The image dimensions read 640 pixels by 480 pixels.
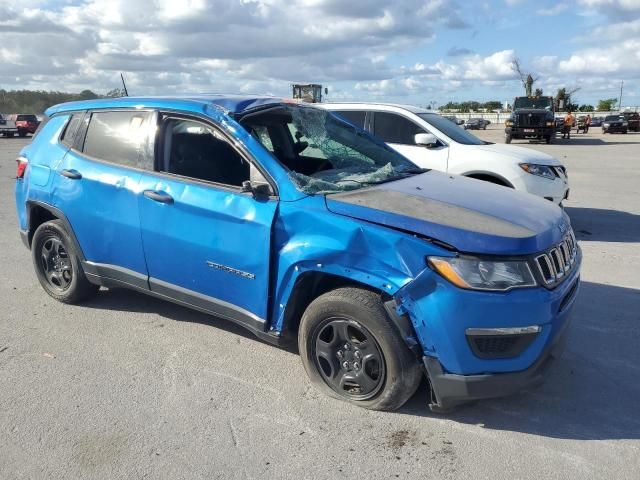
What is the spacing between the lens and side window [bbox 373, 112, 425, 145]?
324 inches

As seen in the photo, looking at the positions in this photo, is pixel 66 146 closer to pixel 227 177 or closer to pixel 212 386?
pixel 227 177

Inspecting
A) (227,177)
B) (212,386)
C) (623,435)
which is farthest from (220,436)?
(623,435)

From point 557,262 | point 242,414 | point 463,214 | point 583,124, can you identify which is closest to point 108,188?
point 242,414

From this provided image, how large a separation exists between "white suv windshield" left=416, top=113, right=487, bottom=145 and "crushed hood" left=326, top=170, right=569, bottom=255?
4.29 metres

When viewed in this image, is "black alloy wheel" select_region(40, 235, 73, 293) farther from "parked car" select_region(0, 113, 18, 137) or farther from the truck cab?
"parked car" select_region(0, 113, 18, 137)

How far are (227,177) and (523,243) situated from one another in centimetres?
194

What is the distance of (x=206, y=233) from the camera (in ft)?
12.2

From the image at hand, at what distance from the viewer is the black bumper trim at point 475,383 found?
9.88 feet

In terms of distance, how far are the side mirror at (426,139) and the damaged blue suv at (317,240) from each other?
2918mm

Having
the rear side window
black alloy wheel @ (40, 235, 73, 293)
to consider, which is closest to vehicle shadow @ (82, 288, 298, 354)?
black alloy wheel @ (40, 235, 73, 293)

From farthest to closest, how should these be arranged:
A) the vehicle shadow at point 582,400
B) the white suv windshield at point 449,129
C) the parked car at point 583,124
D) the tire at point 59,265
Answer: the parked car at point 583,124, the white suv windshield at point 449,129, the tire at point 59,265, the vehicle shadow at point 582,400

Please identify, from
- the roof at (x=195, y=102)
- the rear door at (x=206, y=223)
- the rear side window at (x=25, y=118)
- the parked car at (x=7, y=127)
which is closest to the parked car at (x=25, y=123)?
the rear side window at (x=25, y=118)

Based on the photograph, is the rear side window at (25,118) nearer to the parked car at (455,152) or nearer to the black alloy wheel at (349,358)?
the parked car at (455,152)

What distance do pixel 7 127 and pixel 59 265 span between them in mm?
38585
